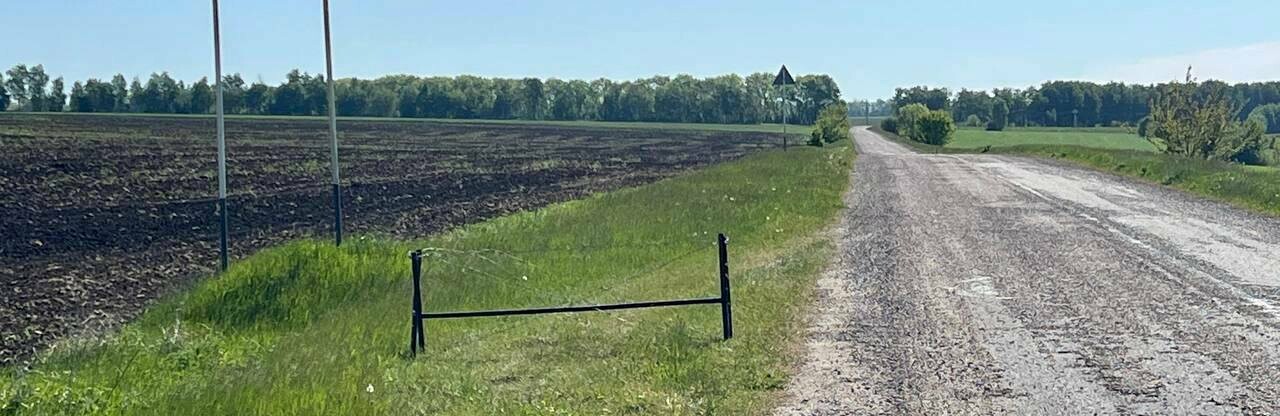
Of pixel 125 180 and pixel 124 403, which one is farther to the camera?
pixel 125 180

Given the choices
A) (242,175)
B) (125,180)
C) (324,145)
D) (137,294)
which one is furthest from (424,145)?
(137,294)

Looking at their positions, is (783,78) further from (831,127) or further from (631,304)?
(831,127)

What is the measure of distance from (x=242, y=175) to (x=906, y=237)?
27.1 metres

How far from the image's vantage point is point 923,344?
8.23 m

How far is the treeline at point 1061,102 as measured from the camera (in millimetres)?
133875

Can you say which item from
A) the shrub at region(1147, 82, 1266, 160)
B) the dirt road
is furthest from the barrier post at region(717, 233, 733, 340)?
the shrub at region(1147, 82, 1266, 160)

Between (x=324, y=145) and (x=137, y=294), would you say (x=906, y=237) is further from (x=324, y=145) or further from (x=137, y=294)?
(x=324, y=145)

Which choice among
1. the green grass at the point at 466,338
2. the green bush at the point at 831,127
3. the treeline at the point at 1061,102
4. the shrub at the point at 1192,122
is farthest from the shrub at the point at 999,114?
the green grass at the point at 466,338

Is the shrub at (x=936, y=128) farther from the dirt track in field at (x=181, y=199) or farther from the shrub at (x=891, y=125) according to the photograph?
the shrub at (x=891, y=125)

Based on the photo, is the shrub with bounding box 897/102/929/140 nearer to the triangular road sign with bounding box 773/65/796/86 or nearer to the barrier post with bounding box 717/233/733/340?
the triangular road sign with bounding box 773/65/796/86

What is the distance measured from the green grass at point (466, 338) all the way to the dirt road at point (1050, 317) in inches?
21.3

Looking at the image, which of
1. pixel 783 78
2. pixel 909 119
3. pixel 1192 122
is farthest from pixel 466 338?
pixel 909 119

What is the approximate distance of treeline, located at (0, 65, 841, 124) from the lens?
12800 cm

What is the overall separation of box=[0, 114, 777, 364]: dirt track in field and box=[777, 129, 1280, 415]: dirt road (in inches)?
315
